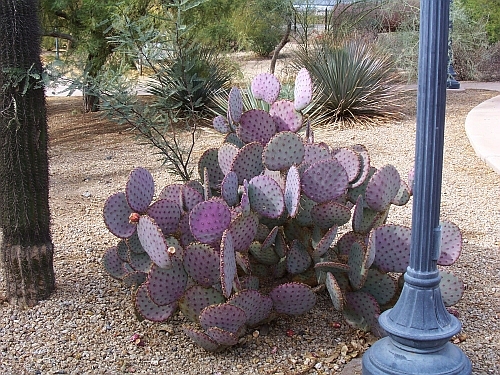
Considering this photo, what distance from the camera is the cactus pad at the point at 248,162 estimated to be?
3689mm

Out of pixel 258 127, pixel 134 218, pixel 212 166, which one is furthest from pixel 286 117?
pixel 134 218

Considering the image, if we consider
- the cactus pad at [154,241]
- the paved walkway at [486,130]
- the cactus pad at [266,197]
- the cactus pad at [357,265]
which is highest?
the cactus pad at [266,197]

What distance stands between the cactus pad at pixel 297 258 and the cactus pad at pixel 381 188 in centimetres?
46

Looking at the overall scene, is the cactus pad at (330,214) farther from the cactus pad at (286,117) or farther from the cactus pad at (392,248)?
the cactus pad at (286,117)

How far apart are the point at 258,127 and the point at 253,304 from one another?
1.11 meters

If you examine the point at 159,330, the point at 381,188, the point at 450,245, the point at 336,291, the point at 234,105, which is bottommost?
the point at 159,330

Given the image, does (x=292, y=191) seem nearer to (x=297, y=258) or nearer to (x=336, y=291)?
(x=297, y=258)

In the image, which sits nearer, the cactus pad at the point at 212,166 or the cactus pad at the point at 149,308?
the cactus pad at the point at 149,308

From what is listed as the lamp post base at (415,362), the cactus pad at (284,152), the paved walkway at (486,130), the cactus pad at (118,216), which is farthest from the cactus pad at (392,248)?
the paved walkway at (486,130)

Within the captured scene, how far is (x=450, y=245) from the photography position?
11.5 feet

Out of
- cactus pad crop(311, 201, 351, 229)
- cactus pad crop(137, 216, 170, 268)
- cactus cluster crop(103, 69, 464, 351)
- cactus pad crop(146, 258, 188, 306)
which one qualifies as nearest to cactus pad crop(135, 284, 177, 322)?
cactus cluster crop(103, 69, 464, 351)

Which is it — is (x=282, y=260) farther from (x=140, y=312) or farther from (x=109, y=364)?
(x=109, y=364)

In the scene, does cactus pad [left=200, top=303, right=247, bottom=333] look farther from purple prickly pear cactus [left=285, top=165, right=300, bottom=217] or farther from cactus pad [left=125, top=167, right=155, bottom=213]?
cactus pad [left=125, top=167, right=155, bottom=213]

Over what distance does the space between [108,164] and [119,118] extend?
4087mm
